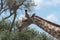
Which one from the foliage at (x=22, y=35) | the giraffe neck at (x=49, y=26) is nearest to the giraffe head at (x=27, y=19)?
the giraffe neck at (x=49, y=26)

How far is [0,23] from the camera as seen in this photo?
10586 millimetres

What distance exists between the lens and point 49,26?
23.2ft

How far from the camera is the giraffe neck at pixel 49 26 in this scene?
264 inches

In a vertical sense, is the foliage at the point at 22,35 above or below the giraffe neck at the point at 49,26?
below

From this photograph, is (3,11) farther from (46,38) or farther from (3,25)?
(46,38)

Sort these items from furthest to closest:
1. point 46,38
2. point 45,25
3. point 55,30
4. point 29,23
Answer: point 46,38 < point 29,23 < point 45,25 < point 55,30

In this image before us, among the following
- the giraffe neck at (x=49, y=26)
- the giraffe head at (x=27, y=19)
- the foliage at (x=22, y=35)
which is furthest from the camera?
the foliage at (x=22, y=35)

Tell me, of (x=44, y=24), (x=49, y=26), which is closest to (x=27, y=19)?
(x=44, y=24)

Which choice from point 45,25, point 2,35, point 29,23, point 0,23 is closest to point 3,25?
point 0,23

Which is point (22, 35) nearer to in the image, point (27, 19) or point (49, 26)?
point (27, 19)

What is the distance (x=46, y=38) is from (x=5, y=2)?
2401 mm

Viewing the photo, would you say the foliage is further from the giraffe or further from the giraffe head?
the giraffe head

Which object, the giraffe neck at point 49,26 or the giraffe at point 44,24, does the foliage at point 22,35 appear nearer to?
the giraffe at point 44,24

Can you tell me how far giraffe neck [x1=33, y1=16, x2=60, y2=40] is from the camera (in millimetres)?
6698
